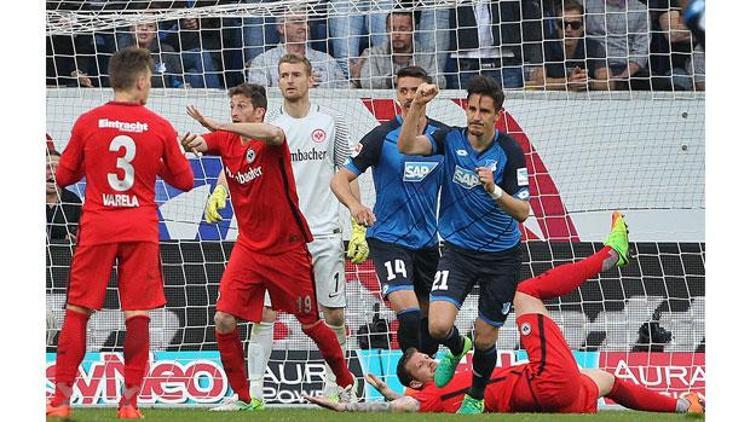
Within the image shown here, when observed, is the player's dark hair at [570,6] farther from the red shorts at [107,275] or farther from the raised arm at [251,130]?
the red shorts at [107,275]

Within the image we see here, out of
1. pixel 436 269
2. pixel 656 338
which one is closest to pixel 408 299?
pixel 436 269

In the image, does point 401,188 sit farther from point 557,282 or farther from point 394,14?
point 394,14

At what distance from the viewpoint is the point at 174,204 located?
11859 mm

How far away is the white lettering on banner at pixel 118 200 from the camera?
787 cm

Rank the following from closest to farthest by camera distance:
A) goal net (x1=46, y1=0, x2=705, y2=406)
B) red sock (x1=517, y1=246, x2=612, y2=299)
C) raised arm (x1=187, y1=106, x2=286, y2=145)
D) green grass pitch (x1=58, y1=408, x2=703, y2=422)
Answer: raised arm (x1=187, y1=106, x2=286, y2=145)
green grass pitch (x1=58, y1=408, x2=703, y2=422)
red sock (x1=517, y1=246, x2=612, y2=299)
goal net (x1=46, y1=0, x2=705, y2=406)

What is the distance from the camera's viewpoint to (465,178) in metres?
9.51

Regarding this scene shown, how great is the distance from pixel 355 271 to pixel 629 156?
2.54 metres

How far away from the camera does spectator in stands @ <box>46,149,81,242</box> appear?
11703 mm

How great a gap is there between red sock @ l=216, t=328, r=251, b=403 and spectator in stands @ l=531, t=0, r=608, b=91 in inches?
170

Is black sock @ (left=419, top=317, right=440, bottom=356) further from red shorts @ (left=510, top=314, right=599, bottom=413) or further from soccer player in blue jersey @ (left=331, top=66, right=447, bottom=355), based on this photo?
red shorts @ (left=510, top=314, right=599, bottom=413)

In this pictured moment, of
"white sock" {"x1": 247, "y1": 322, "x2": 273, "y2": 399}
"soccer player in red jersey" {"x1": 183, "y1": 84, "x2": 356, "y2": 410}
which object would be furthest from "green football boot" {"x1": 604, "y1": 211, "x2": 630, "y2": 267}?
"white sock" {"x1": 247, "y1": 322, "x2": 273, "y2": 399}

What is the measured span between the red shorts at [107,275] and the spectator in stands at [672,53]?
20.1ft

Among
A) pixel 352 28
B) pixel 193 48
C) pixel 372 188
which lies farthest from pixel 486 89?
pixel 193 48

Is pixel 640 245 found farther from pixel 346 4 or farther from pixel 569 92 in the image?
pixel 346 4
